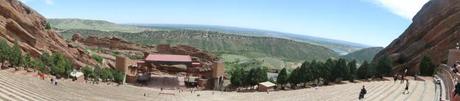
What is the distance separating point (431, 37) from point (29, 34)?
130ft

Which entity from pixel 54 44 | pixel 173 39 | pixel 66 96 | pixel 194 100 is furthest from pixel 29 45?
pixel 173 39

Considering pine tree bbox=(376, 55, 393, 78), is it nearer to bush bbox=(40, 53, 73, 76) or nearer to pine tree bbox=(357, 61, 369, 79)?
pine tree bbox=(357, 61, 369, 79)

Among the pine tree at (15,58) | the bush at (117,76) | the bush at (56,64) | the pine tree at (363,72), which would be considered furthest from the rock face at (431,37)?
the pine tree at (15,58)

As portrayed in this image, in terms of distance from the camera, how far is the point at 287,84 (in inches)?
2438

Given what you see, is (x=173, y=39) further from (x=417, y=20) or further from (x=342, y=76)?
(x=342, y=76)

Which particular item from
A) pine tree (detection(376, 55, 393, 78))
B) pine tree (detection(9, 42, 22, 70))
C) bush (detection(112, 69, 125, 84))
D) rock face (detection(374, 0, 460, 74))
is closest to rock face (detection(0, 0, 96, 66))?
bush (detection(112, 69, 125, 84))

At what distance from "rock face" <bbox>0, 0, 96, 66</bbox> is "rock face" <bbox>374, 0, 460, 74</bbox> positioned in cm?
3385

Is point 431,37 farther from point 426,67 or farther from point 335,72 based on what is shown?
point 426,67

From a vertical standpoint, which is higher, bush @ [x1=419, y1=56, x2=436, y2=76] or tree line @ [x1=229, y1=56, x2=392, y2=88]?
bush @ [x1=419, y1=56, x2=436, y2=76]

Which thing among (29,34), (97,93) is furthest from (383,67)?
(29,34)

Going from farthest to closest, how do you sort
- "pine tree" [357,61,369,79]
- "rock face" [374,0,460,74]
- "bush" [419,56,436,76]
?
"pine tree" [357,61,369,79] < "rock face" [374,0,460,74] < "bush" [419,56,436,76]

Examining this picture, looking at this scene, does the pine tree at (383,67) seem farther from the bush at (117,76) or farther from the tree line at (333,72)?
the bush at (117,76)

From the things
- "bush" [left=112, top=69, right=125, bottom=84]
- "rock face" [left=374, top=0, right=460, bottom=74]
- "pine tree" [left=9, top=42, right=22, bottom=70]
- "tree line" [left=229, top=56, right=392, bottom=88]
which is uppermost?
"rock face" [left=374, top=0, right=460, bottom=74]

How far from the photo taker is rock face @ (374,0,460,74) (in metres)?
52.2
